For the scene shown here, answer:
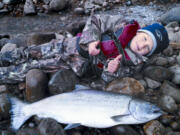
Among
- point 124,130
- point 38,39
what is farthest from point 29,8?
point 124,130

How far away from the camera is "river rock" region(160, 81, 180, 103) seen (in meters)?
3.64

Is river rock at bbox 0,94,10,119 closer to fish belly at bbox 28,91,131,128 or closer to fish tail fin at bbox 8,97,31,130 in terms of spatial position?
fish tail fin at bbox 8,97,31,130

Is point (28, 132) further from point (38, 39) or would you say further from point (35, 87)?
point (38, 39)

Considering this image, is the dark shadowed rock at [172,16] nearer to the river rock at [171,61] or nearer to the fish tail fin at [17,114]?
the river rock at [171,61]

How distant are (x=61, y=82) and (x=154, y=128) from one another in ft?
6.17

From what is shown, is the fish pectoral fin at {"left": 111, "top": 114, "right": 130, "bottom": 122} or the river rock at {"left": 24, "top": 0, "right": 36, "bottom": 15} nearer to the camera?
the fish pectoral fin at {"left": 111, "top": 114, "right": 130, "bottom": 122}

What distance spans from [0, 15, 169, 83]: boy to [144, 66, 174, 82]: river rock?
284 mm

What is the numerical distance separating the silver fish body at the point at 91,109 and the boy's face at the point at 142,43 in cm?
101

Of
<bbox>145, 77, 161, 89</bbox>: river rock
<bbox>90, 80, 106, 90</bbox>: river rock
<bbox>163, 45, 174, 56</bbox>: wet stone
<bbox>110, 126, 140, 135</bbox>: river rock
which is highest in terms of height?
<bbox>163, 45, 174, 56</bbox>: wet stone

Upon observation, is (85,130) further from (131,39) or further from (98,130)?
(131,39)

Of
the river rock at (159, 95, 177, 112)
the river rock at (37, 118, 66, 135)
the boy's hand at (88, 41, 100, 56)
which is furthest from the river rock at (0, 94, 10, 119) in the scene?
the river rock at (159, 95, 177, 112)

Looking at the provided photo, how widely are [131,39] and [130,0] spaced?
4870mm

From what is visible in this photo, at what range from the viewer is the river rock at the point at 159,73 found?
4000 millimetres

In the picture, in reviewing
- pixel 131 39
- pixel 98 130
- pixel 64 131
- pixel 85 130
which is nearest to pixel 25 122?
pixel 64 131
